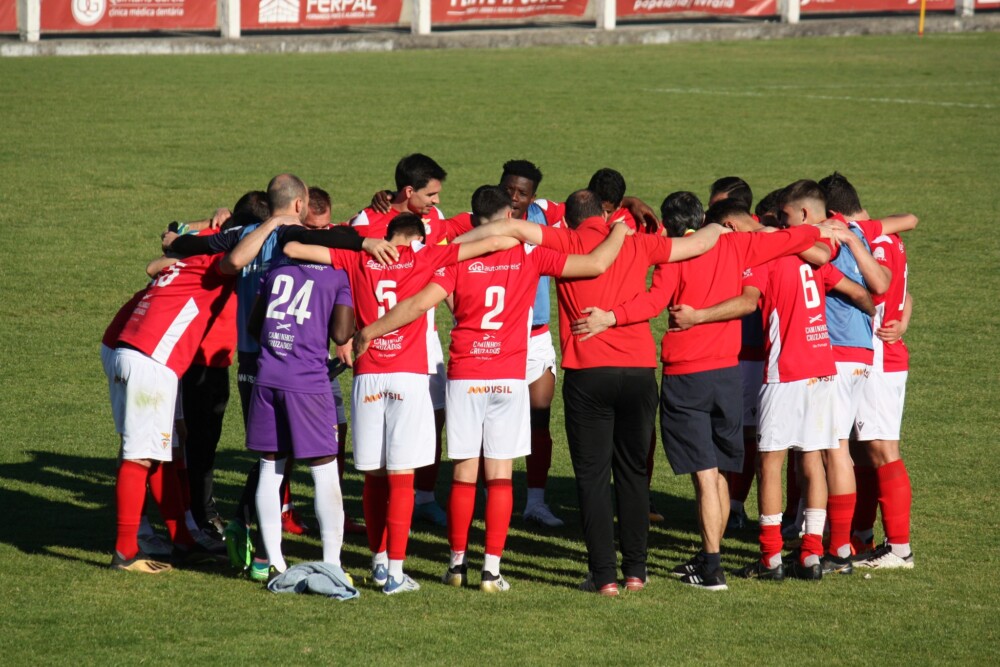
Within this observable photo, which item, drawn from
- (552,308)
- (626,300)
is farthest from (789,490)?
(552,308)

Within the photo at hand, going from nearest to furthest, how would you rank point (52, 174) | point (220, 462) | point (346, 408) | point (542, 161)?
point (220, 462)
point (346, 408)
point (52, 174)
point (542, 161)

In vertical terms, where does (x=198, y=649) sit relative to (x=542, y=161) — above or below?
below

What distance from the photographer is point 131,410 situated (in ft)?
26.0

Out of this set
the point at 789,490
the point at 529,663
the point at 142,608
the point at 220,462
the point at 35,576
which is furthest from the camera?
the point at 220,462

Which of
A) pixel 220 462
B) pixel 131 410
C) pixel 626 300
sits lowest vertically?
pixel 220 462

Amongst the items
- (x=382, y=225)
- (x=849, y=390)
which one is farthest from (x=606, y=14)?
(x=849, y=390)

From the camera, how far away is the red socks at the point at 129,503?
7918 mm

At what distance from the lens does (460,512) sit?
25.5 feet

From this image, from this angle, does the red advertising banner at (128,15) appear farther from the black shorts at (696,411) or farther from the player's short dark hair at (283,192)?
the black shorts at (696,411)

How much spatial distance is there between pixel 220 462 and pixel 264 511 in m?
3.55

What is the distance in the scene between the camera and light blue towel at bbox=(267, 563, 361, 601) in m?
7.53

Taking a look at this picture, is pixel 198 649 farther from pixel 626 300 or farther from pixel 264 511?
pixel 626 300

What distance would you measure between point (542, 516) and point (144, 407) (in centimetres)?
304

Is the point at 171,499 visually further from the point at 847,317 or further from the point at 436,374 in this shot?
the point at 847,317
